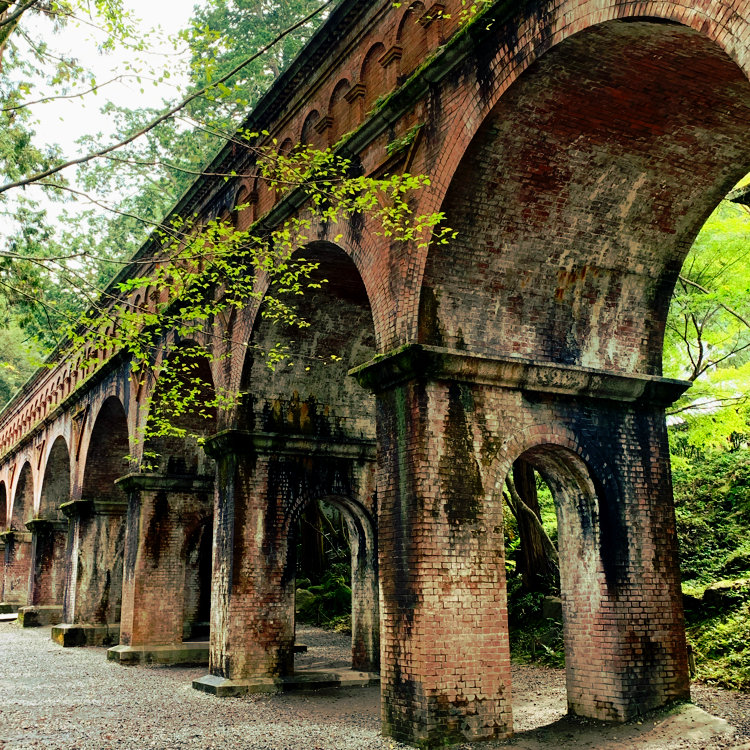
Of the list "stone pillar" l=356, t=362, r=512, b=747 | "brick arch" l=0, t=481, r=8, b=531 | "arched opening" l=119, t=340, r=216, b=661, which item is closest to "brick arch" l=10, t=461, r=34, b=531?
"brick arch" l=0, t=481, r=8, b=531

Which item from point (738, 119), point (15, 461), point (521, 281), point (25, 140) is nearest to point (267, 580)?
point (521, 281)

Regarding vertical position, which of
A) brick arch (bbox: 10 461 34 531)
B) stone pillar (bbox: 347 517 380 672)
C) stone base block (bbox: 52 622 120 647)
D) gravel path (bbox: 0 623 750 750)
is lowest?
gravel path (bbox: 0 623 750 750)

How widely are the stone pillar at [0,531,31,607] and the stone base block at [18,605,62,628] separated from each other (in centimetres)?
586

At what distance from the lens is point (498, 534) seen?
8023 mm

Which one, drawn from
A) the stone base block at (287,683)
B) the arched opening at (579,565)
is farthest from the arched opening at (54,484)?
the arched opening at (579,565)

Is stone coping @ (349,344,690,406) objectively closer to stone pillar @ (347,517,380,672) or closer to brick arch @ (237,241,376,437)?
brick arch @ (237,241,376,437)

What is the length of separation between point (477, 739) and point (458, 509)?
213 centimetres

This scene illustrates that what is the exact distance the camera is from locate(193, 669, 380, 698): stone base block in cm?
1127

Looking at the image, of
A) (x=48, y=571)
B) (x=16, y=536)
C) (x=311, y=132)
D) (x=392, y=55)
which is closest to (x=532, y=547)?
(x=311, y=132)

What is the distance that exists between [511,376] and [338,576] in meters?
15.0

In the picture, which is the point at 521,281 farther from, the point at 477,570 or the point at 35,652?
the point at 35,652

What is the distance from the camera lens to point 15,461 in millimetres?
32969

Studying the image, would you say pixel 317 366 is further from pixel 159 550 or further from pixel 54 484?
pixel 54 484

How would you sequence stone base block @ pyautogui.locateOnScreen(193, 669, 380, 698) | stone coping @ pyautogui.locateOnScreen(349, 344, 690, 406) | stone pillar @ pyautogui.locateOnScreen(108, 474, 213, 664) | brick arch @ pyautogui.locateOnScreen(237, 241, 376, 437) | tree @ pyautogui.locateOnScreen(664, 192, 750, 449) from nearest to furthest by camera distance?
1. stone coping @ pyautogui.locateOnScreen(349, 344, 690, 406)
2. stone base block @ pyautogui.locateOnScreen(193, 669, 380, 698)
3. brick arch @ pyautogui.locateOnScreen(237, 241, 376, 437)
4. tree @ pyautogui.locateOnScreen(664, 192, 750, 449)
5. stone pillar @ pyautogui.locateOnScreen(108, 474, 213, 664)
